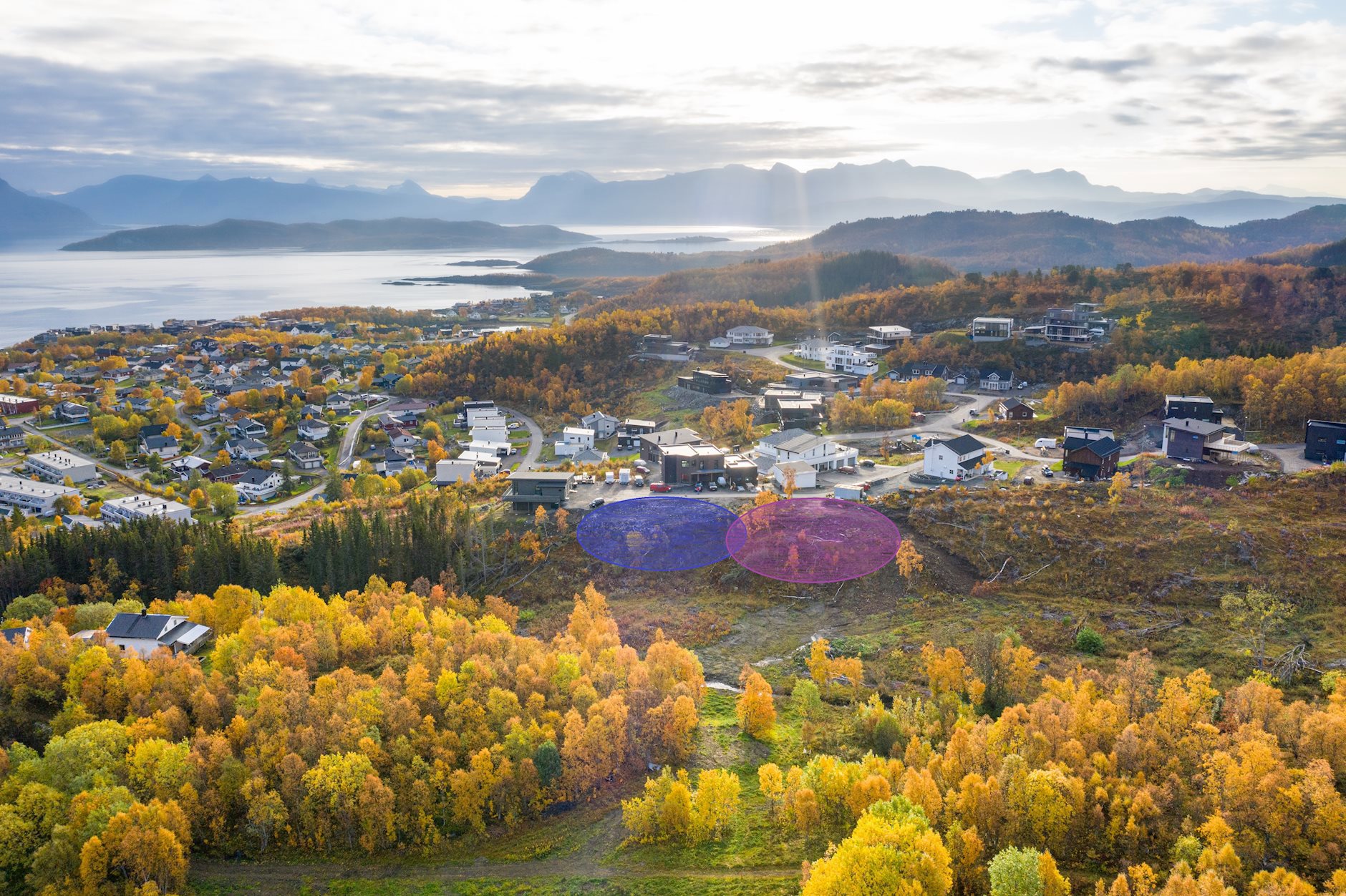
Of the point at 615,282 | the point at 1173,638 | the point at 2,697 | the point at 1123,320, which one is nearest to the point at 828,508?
the point at 1173,638

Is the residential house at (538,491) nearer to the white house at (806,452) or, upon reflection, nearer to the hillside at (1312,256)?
the white house at (806,452)

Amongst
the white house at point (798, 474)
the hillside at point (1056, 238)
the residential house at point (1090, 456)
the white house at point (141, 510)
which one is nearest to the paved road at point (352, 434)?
the white house at point (141, 510)

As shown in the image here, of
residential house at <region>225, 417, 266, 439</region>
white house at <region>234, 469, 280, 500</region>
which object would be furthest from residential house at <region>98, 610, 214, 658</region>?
residential house at <region>225, 417, 266, 439</region>

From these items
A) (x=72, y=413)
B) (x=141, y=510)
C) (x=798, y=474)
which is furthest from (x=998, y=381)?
(x=72, y=413)

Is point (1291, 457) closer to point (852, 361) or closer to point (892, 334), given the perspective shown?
point (852, 361)

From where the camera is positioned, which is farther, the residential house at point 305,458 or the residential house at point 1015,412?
the residential house at point 305,458
